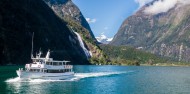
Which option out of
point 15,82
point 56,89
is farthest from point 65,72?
point 56,89

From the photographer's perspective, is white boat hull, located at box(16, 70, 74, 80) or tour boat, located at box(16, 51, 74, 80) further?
tour boat, located at box(16, 51, 74, 80)

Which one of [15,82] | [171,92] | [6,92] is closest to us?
Answer: [6,92]

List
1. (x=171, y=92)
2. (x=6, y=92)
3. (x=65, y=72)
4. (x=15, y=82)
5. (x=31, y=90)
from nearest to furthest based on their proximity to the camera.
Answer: (x=6, y=92), (x=31, y=90), (x=171, y=92), (x=15, y=82), (x=65, y=72)

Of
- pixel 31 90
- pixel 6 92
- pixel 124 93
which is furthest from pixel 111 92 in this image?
pixel 6 92

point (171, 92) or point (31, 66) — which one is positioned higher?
point (31, 66)

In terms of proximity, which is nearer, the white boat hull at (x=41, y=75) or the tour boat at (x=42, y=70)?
the white boat hull at (x=41, y=75)

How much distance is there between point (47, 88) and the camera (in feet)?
326

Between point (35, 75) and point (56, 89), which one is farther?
point (35, 75)

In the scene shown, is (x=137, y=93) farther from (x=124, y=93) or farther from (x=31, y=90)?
(x=31, y=90)

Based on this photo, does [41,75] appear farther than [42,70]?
No

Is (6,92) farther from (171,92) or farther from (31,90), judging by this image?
(171,92)

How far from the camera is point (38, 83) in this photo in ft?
368

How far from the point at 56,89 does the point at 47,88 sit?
294 cm

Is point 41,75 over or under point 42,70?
under
